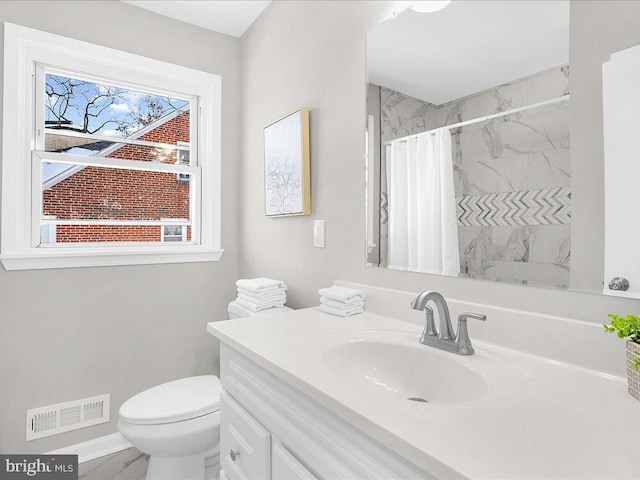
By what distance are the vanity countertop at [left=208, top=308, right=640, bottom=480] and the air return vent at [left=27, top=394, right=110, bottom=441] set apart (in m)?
1.55

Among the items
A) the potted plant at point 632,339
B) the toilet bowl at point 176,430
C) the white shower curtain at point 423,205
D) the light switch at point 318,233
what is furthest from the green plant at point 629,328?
the toilet bowl at point 176,430

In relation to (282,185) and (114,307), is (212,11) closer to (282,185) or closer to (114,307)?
(282,185)

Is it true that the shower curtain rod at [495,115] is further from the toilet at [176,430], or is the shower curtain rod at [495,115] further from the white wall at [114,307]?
the white wall at [114,307]

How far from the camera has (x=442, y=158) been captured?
1175 millimetres

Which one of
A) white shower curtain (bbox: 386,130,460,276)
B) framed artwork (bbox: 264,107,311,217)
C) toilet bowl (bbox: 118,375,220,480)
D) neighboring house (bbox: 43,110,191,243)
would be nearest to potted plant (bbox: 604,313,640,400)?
white shower curtain (bbox: 386,130,460,276)

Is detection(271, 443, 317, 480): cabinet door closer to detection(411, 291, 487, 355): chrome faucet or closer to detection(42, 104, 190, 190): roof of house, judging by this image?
detection(411, 291, 487, 355): chrome faucet

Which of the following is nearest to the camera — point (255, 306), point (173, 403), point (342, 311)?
point (342, 311)

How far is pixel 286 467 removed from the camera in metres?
0.85

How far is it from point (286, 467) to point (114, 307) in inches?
63.6

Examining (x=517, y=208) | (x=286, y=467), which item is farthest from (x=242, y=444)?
(x=517, y=208)

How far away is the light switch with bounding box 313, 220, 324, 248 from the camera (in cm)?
167

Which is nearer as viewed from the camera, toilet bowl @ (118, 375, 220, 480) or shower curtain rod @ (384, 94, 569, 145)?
shower curtain rod @ (384, 94, 569, 145)

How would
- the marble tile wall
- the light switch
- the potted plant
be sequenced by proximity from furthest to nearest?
the light switch, the marble tile wall, the potted plant

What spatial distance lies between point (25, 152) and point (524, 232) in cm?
226
